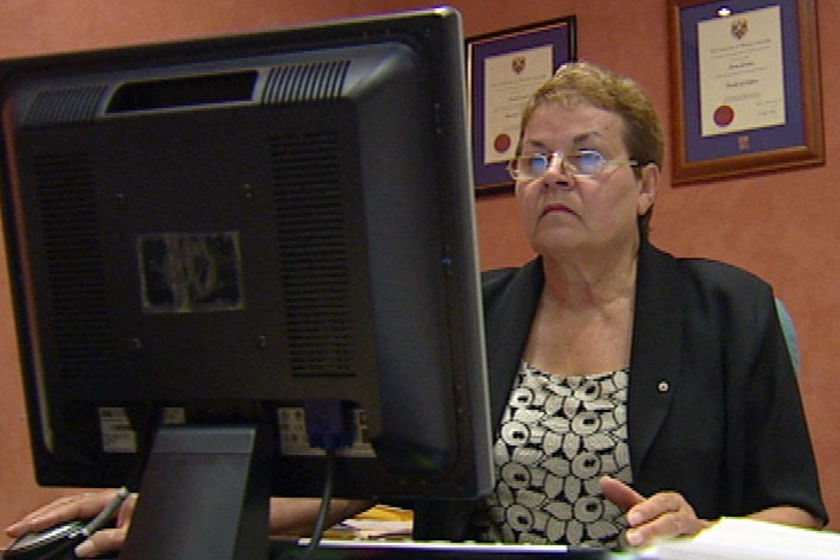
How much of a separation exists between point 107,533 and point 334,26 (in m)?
0.58

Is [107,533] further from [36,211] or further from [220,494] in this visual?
A: [36,211]

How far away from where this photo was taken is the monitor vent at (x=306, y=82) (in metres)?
0.95

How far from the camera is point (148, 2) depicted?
10.2 feet

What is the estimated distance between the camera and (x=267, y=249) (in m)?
0.97

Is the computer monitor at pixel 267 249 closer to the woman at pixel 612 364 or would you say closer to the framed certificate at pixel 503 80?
the woman at pixel 612 364

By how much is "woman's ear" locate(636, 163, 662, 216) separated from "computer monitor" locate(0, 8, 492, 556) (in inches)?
37.5

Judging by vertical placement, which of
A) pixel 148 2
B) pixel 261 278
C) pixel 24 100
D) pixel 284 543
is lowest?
pixel 284 543

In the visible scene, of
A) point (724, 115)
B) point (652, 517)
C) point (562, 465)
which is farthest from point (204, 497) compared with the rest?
point (724, 115)

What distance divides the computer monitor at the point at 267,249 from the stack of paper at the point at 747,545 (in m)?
0.28

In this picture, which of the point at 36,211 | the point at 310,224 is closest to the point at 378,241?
the point at 310,224

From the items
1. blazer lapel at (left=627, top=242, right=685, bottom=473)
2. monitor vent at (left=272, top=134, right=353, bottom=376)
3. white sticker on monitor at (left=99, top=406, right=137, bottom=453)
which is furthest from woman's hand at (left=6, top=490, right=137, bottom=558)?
blazer lapel at (left=627, top=242, right=685, bottom=473)

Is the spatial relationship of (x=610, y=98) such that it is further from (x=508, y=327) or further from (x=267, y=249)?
(x=267, y=249)

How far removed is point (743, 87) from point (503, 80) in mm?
777

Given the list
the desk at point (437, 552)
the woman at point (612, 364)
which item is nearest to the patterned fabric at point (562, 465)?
the woman at point (612, 364)
